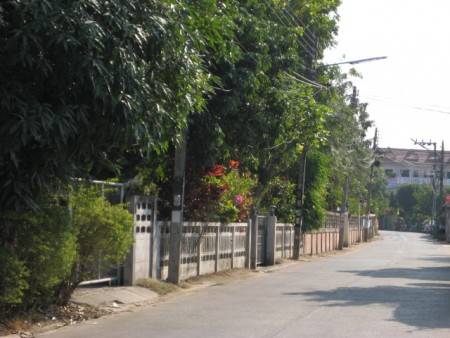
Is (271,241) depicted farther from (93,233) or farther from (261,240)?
(93,233)

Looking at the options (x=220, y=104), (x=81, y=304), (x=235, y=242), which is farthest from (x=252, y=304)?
(x=235, y=242)

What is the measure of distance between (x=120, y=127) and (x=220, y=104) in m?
6.87

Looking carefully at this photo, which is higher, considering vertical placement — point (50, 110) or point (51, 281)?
point (50, 110)

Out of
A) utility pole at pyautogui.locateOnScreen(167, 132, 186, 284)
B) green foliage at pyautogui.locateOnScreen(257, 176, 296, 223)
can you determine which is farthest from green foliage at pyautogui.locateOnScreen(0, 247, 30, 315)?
green foliage at pyautogui.locateOnScreen(257, 176, 296, 223)

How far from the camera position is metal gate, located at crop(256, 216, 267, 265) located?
85.2 ft

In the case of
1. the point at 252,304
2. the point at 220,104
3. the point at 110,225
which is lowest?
the point at 252,304

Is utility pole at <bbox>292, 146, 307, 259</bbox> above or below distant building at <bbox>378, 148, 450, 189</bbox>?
below

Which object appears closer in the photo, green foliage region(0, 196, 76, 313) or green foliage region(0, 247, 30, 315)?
green foliage region(0, 247, 30, 315)

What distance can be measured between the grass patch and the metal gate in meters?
9.80

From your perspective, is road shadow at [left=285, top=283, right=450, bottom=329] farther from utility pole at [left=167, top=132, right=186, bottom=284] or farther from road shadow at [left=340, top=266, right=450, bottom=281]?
road shadow at [left=340, top=266, right=450, bottom=281]

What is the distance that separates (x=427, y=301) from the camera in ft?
48.6

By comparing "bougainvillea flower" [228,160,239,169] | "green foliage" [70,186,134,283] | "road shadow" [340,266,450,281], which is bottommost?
"road shadow" [340,266,450,281]

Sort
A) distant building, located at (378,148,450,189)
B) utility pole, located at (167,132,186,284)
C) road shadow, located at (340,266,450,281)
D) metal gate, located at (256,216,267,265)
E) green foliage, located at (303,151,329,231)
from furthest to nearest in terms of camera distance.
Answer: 1. distant building, located at (378,148,450,189)
2. green foliage, located at (303,151,329,231)
3. metal gate, located at (256,216,267,265)
4. road shadow, located at (340,266,450,281)
5. utility pole, located at (167,132,186,284)

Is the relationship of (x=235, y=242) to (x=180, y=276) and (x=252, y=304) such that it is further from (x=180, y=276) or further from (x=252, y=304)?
(x=252, y=304)
